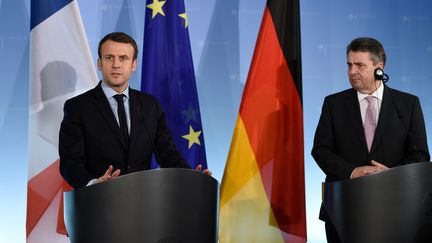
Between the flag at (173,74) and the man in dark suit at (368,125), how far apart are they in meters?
1.01

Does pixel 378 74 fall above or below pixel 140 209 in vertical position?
above

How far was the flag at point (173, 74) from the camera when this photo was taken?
149 inches

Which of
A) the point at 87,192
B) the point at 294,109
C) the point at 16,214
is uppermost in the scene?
the point at 294,109

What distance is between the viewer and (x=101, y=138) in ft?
8.82

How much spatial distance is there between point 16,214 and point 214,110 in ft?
5.28

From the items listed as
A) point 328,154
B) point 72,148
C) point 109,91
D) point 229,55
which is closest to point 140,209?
point 72,148

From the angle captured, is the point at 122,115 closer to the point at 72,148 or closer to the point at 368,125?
the point at 72,148

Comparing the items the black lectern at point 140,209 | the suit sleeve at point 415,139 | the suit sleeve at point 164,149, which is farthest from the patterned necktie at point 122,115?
the suit sleeve at point 415,139

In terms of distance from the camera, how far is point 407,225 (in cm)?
228

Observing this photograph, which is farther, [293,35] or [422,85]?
[422,85]

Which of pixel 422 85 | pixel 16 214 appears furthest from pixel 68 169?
pixel 422 85

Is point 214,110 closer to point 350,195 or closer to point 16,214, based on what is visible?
point 16,214

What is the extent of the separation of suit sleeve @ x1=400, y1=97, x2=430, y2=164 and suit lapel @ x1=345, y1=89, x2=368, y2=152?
0.68 ft

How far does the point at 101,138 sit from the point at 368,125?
1311 millimetres
